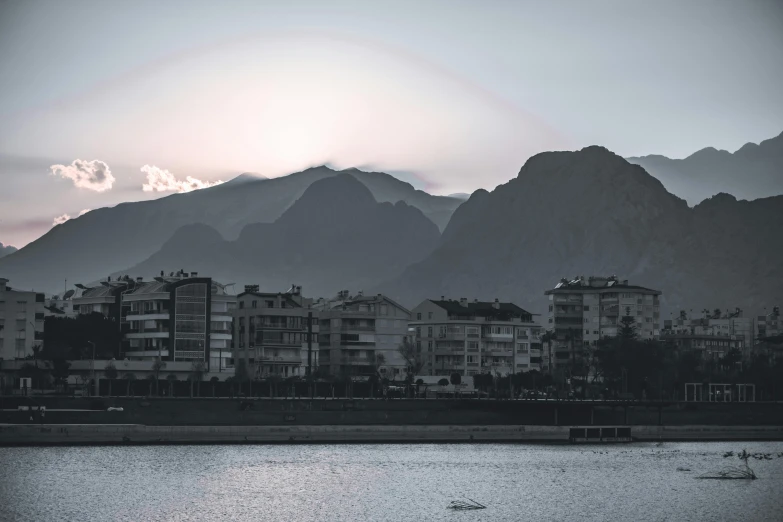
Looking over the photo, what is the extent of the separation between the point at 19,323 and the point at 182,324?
2146 cm

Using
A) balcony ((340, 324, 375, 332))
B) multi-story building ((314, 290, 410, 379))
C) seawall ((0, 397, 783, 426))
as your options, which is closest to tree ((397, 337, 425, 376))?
multi-story building ((314, 290, 410, 379))

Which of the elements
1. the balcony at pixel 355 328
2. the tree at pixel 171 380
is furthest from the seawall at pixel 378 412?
the balcony at pixel 355 328

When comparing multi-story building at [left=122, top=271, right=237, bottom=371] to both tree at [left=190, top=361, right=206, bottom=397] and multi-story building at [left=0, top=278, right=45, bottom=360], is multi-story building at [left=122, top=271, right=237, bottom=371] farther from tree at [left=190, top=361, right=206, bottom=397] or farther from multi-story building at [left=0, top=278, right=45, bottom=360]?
multi-story building at [left=0, top=278, right=45, bottom=360]

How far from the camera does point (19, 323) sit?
503 feet

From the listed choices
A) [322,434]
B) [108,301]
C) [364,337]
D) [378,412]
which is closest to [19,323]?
[108,301]

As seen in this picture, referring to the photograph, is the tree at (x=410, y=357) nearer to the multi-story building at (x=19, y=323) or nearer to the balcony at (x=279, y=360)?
the balcony at (x=279, y=360)

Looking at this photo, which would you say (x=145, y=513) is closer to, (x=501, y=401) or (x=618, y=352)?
(x=501, y=401)

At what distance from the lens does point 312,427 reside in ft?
379

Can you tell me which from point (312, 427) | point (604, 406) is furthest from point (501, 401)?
point (312, 427)

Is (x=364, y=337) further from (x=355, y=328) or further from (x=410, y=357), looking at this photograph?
(x=410, y=357)

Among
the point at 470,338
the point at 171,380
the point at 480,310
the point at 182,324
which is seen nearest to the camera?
the point at 171,380

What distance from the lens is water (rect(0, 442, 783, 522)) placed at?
237 feet

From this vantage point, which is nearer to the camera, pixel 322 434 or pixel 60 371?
pixel 322 434

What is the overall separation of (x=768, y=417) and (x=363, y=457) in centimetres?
5976
